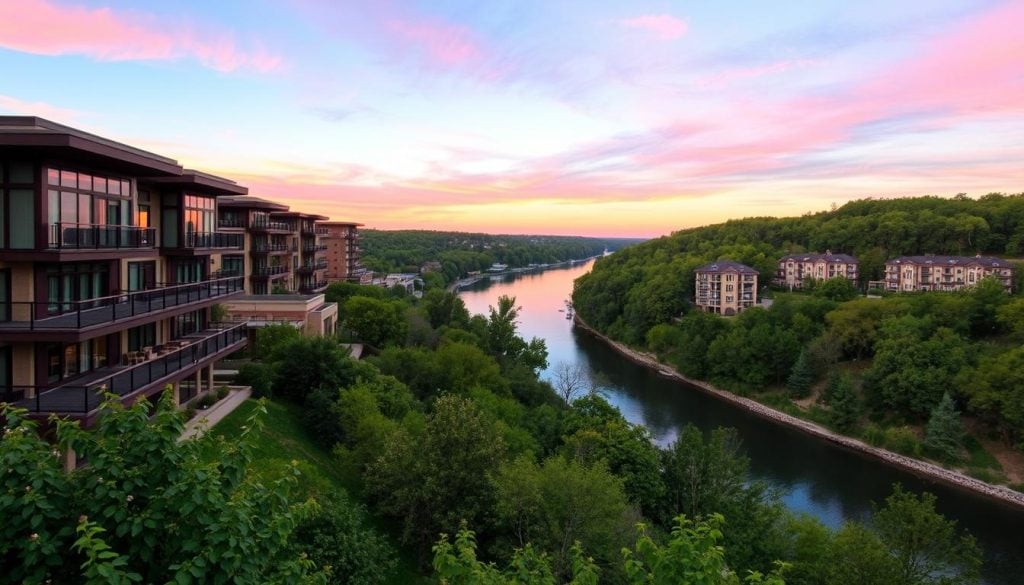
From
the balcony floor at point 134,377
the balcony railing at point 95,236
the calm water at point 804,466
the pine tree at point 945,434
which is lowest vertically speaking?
the calm water at point 804,466

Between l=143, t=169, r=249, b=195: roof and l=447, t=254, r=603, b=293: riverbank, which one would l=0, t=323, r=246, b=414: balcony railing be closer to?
l=143, t=169, r=249, b=195: roof

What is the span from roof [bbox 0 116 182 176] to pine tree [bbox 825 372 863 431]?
36564mm

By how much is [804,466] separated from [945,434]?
7.31 meters

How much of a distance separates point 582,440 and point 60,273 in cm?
1564

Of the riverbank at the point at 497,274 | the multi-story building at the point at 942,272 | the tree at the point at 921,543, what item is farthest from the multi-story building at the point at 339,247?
the multi-story building at the point at 942,272

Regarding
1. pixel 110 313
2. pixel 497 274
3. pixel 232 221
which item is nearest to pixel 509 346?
pixel 232 221

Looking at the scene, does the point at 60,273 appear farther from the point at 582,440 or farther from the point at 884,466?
the point at 884,466

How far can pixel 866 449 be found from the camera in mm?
36125

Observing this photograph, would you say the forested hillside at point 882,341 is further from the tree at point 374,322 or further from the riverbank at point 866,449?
the tree at point 374,322

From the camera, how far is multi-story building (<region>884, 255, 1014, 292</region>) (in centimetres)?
6134

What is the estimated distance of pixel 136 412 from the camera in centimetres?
550

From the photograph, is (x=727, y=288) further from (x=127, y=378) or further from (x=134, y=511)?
(x=134, y=511)

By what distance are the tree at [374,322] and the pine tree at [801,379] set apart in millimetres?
26001

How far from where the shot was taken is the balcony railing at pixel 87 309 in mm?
12664
